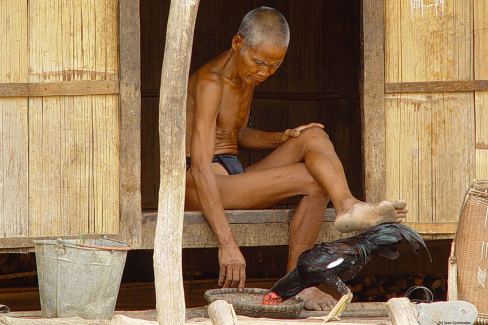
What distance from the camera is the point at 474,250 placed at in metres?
5.79

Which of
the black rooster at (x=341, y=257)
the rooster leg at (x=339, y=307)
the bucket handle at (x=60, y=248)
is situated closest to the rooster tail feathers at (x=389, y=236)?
the black rooster at (x=341, y=257)

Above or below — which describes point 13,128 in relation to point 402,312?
above

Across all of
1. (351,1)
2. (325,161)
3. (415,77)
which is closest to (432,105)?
(415,77)

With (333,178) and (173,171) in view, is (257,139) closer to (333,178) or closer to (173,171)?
(333,178)

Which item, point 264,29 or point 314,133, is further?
point 314,133

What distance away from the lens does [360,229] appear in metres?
6.04

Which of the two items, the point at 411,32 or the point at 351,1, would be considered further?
the point at 351,1

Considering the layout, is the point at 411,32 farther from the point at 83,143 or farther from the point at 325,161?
the point at 83,143

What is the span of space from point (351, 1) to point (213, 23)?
1266 millimetres

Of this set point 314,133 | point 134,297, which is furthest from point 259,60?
point 134,297

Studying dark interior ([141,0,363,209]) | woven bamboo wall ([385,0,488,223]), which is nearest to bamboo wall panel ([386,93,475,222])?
woven bamboo wall ([385,0,488,223])

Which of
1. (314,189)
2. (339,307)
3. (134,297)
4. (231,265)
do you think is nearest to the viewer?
(339,307)

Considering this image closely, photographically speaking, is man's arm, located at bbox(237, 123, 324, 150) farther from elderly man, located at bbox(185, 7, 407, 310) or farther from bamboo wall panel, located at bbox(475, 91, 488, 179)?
bamboo wall panel, located at bbox(475, 91, 488, 179)

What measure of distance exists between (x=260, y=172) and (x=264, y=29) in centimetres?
87
